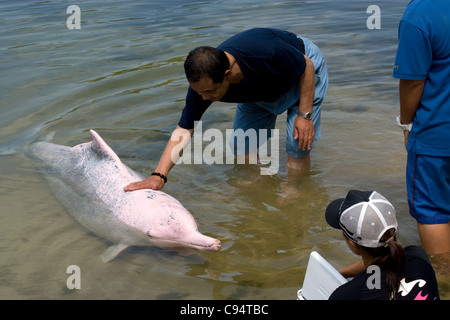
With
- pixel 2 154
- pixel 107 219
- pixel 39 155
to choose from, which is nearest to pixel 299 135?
pixel 107 219

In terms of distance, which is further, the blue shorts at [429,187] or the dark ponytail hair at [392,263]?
the blue shorts at [429,187]

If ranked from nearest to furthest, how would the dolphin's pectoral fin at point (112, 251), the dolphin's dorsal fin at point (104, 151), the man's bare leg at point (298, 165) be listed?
the dolphin's pectoral fin at point (112, 251) → the dolphin's dorsal fin at point (104, 151) → the man's bare leg at point (298, 165)

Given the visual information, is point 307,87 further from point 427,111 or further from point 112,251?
point 112,251

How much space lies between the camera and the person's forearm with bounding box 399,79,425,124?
3.18 metres

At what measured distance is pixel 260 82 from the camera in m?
4.37

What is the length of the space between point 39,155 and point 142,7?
9353mm

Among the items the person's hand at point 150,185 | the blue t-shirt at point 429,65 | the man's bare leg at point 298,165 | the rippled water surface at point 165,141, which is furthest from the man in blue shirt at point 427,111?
the person's hand at point 150,185

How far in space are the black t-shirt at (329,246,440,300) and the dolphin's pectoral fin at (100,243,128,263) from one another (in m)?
2.09

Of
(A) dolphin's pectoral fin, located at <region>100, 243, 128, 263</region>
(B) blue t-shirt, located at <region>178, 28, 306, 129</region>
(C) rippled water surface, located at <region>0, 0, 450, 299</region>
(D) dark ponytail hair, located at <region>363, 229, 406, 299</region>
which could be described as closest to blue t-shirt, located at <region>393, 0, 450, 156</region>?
(D) dark ponytail hair, located at <region>363, 229, 406, 299</region>

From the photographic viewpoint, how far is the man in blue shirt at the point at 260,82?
3928 millimetres

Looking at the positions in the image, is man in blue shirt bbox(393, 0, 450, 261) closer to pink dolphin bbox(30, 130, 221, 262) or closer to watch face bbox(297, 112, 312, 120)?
watch face bbox(297, 112, 312, 120)

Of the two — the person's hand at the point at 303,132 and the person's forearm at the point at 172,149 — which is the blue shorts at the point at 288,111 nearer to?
the person's hand at the point at 303,132

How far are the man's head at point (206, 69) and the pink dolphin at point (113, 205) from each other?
42.0 inches

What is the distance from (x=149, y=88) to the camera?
849 cm
